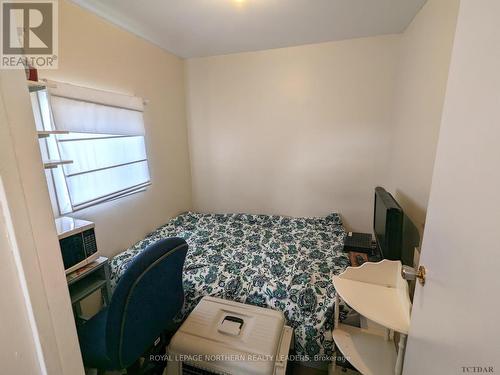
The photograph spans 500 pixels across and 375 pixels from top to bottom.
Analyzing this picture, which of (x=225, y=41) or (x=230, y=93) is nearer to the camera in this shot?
(x=225, y=41)

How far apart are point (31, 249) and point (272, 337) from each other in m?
1.20

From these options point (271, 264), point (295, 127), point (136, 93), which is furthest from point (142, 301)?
point (295, 127)

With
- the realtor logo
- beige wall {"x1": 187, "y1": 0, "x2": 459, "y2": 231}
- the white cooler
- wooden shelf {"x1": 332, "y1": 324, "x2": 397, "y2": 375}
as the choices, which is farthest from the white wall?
the realtor logo

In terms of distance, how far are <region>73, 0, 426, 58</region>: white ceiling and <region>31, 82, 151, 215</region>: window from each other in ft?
2.05

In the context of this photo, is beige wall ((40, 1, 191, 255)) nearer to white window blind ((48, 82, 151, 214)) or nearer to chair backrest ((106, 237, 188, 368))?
white window blind ((48, 82, 151, 214))

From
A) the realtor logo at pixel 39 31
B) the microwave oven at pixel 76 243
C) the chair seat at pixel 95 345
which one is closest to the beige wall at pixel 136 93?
the realtor logo at pixel 39 31

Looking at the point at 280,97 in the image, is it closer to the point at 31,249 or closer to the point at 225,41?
the point at 225,41

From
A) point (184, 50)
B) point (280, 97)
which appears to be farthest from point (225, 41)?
point (280, 97)

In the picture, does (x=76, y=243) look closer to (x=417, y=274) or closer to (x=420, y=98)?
(x=417, y=274)

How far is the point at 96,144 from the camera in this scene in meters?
1.83

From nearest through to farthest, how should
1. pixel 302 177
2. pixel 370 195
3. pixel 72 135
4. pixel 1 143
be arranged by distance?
pixel 1 143
pixel 72 135
pixel 370 195
pixel 302 177

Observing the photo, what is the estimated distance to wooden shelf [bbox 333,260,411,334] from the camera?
1.04 metres

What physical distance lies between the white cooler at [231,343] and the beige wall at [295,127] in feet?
5.39

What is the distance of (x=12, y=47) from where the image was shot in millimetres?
440
